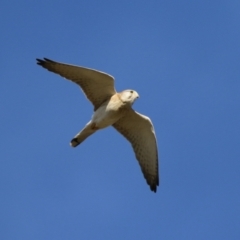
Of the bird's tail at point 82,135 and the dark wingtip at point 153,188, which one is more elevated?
the bird's tail at point 82,135

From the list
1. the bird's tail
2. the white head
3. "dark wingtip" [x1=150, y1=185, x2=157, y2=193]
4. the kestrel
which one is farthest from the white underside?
"dark wingtip" [x1=150, y1=185, x2=157, y2=193]

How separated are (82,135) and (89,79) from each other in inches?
53.1

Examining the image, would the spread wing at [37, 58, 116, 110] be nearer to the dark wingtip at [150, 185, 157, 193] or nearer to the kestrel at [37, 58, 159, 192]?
the kestrel at [37, 58, 159, 192]

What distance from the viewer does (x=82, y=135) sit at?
18062 mm

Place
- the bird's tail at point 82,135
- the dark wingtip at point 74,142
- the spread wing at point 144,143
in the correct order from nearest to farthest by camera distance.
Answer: the bird's tail at point 82,135
the dark wingtip at point 74,142
the spread wing at point 144,143

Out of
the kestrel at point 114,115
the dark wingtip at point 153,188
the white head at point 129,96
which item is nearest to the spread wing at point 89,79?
the kestrel at point 114,115

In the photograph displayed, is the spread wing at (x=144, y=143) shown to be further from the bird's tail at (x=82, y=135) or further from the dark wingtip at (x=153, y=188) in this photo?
the bird's tail at (x=82, y=135)

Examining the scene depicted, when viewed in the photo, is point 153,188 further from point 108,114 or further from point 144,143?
point 108,114

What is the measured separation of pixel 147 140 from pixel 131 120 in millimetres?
705

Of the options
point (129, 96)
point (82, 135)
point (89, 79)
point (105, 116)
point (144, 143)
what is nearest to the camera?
point (129, 96)

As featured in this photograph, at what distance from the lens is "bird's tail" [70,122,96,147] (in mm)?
17938

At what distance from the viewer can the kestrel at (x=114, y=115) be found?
697 inches

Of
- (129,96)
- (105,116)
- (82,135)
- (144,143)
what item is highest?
(129,96)

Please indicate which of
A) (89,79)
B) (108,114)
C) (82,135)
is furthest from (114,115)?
(89,79)
